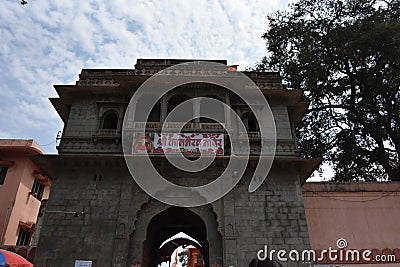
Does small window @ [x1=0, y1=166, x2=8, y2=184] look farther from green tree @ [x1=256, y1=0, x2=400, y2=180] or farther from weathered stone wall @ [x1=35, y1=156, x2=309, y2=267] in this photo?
green tree @ [x1=256, y1=0, x2=400, y2=180]

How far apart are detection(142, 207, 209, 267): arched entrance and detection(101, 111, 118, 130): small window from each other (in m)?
4.67

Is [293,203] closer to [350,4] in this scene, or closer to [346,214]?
[346,214]

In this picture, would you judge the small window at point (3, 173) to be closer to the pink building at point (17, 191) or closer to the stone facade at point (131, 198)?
the pink building at point (17, 191)

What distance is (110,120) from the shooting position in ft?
52.1

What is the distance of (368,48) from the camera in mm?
19906

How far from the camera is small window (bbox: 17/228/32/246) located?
64.0ft

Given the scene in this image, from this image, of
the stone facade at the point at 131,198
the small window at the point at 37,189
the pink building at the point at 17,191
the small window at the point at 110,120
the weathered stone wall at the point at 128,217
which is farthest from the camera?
the small window at the point at 37,189

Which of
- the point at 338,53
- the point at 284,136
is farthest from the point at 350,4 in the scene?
the point at 284,136

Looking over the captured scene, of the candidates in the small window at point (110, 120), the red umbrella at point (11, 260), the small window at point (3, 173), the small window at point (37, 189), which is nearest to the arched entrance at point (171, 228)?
the small window at point (110, 120)

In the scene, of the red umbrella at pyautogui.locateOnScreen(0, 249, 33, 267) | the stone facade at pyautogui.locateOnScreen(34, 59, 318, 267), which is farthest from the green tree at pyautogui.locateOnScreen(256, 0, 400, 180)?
the red umbrella at pyautogui.locateOnScreen(0, 249, 33, 267)

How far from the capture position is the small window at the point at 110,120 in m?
15.4

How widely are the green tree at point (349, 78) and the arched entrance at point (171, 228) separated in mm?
9252

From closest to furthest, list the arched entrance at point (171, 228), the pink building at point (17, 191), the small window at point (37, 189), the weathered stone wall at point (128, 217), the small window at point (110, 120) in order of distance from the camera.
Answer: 1. the weathered stone wall at point (128, 217)
2. the arched entrance at point (171, 228)
3. the small window at point (110, 120)
4. the pink building at point (17, 191)
5. the small window at point (37, 189)

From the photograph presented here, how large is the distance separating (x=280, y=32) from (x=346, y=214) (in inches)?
548
